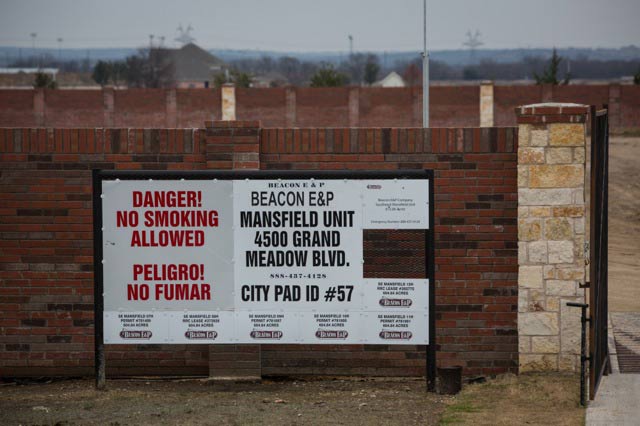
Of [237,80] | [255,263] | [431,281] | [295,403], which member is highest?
[237,80]

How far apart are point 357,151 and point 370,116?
48918 mm

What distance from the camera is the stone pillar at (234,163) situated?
1037 centimetres

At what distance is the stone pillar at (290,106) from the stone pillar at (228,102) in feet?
9.40

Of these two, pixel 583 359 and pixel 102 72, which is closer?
pixel 583 359

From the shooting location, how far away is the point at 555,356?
1024cm

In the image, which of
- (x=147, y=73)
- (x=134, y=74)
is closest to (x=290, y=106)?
(x=134, y=74)

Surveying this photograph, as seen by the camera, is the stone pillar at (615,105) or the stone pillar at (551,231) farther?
the stone pillar at (615,105)

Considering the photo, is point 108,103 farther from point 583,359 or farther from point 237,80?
point 583,359

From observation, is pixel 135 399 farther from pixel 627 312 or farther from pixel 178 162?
pixel 627 312

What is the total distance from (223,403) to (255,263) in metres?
1.25

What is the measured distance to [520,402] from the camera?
922 cm

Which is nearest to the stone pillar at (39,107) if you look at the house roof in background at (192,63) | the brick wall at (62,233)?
the brick wall at (62,233)

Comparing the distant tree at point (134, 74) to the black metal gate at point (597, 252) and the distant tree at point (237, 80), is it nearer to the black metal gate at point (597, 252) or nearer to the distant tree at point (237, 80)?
the distant tree at point (237, 80)

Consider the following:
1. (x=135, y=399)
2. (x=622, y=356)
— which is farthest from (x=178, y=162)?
(x=622, y=356)
